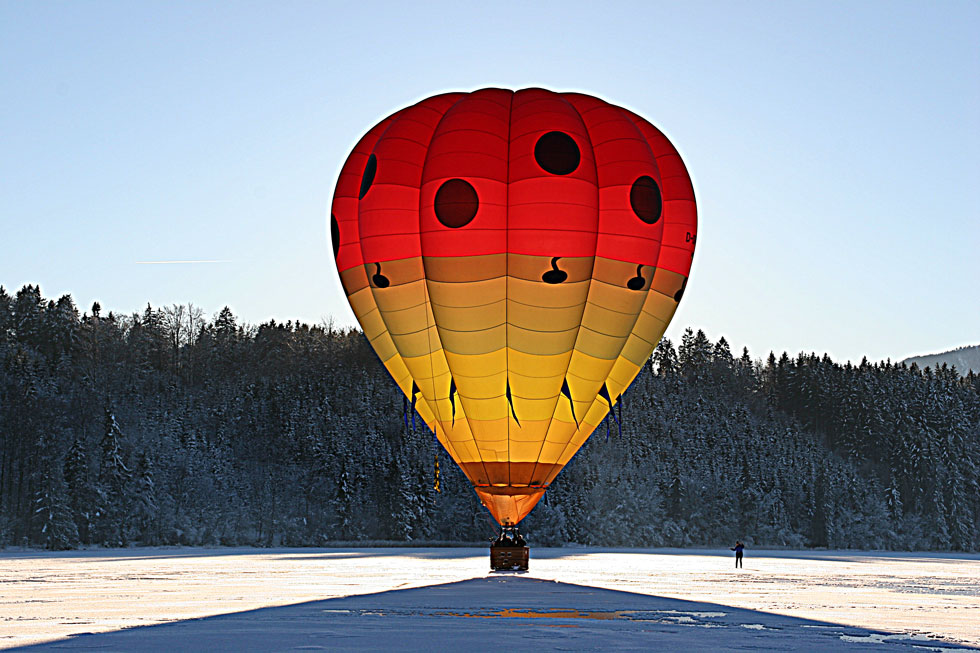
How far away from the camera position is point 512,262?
2128 centimetres

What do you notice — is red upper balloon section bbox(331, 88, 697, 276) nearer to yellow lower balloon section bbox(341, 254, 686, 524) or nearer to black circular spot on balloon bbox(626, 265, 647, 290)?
black circular spot on balloon bbox(626, 265, 647, 290)

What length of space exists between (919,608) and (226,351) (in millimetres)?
115081

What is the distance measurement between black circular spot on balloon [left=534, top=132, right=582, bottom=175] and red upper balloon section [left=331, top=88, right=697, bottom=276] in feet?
0.07

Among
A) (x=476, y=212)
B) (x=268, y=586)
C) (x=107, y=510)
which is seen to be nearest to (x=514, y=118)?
(x=476, y=212)

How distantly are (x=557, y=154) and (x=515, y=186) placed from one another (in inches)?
48.1

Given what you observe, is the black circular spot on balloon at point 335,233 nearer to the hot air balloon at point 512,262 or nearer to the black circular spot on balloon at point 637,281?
the hot air balloon at point 512,262

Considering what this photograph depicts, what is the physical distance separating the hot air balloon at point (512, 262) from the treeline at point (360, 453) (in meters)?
52.4

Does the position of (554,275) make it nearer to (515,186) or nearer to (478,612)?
(515,186)

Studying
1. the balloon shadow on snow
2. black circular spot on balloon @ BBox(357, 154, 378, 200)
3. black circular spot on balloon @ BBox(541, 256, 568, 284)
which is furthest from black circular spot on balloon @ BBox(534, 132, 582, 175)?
the balloon shadow on snow

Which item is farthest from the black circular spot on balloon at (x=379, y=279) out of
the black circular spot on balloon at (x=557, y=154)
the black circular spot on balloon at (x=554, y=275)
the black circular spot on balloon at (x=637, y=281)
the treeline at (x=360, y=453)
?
the treeline at (x=360, y=453)

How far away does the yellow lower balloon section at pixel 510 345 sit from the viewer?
70.7 feet

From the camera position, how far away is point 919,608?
20.0 meters

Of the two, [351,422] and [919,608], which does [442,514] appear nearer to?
[351,422]

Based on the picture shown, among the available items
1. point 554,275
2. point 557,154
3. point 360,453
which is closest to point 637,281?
point 554,275
